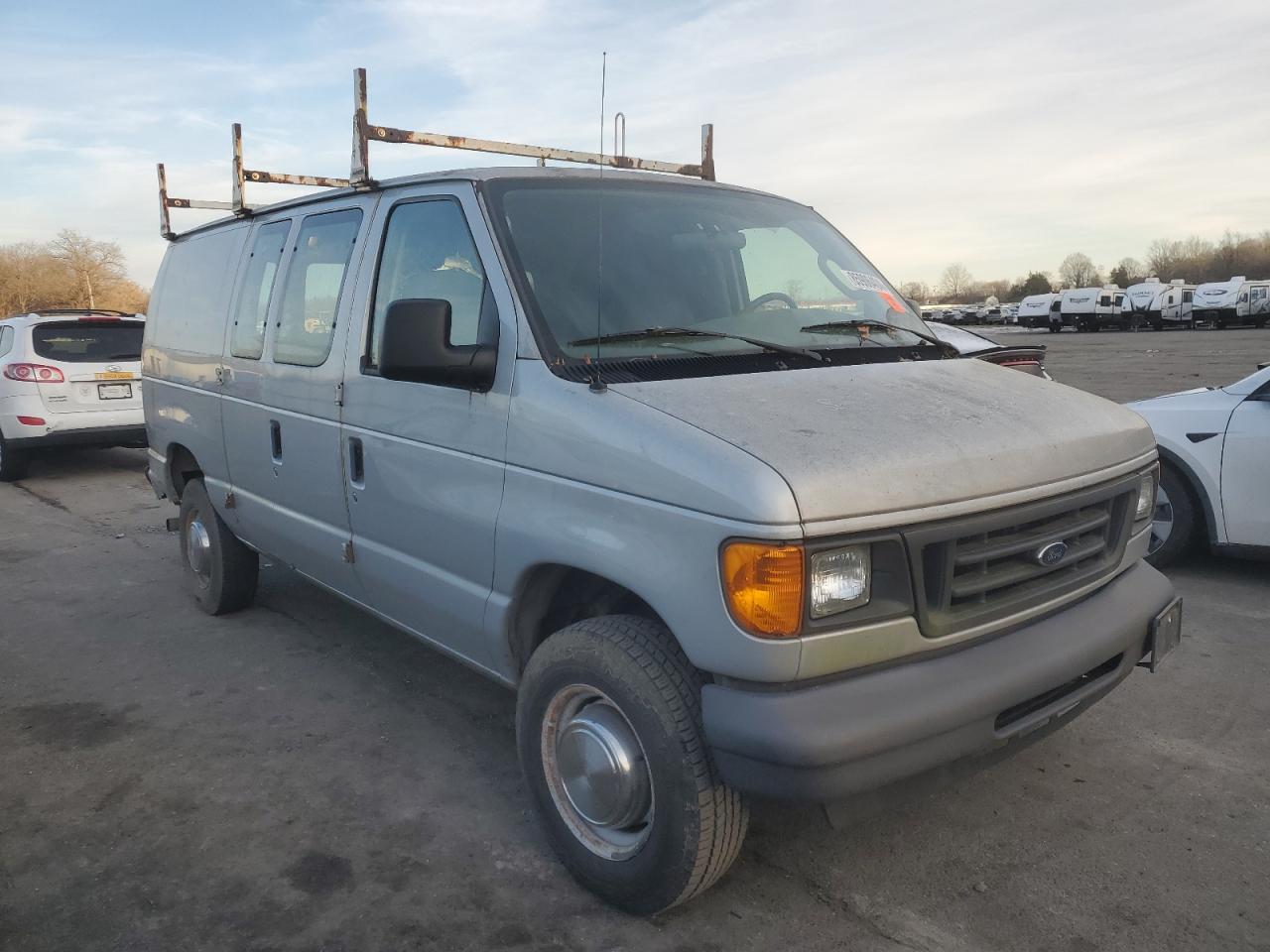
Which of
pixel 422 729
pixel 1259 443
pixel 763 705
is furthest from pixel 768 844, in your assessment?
pixel 1259 443

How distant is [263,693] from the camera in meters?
4.38

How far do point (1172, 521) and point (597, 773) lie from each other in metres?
4.45

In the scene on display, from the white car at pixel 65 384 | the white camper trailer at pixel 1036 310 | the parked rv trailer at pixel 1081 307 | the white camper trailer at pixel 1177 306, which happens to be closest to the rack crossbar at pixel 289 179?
the white car at pixel 65 384

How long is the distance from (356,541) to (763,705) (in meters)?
2.08

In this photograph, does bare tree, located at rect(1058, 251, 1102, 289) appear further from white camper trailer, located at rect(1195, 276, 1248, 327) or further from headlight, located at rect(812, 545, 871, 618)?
headlight, located at rect(812, 545, 871, 618)

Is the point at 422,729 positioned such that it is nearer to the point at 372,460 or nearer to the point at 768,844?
the point at 372,460

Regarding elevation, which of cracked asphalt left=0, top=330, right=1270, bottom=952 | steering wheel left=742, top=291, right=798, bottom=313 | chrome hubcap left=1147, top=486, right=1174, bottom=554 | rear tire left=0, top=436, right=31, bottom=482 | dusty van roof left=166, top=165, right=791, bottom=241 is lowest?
cracked asphalt left=0, top=330, right=1270, bottom=952

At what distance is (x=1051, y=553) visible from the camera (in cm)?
266

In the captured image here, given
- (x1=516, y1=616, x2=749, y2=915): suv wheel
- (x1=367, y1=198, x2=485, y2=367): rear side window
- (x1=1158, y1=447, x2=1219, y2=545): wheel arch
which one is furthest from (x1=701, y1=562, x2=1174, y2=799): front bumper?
(x1=1158, y1=447, x2=1219, y2=545): wheel arch

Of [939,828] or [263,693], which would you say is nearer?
[939,828]

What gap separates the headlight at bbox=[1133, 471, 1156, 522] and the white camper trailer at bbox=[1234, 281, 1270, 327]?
54598 mm

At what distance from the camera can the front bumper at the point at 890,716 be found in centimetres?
221

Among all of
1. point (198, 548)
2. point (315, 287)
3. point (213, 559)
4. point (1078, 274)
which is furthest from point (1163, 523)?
point (1078, 274)

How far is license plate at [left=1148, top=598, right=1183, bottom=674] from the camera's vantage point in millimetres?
3016
